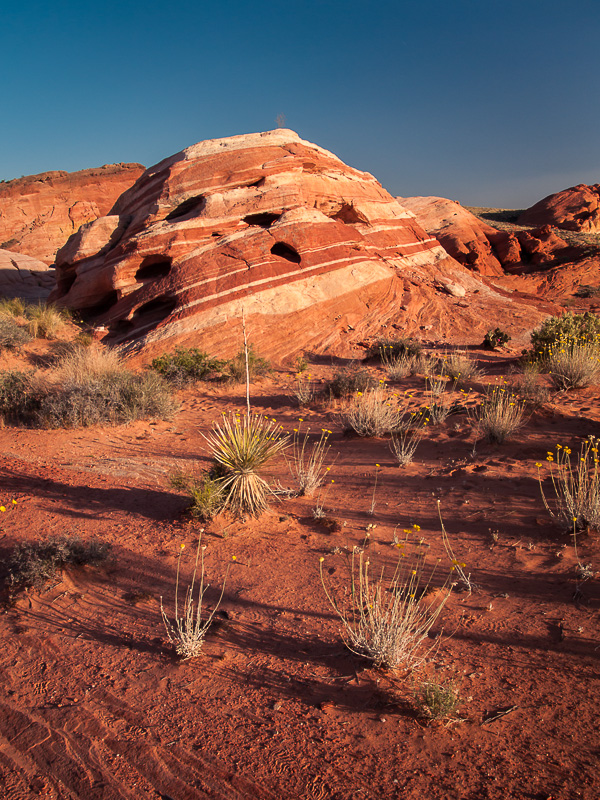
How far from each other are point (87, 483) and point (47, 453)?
167 centimetres

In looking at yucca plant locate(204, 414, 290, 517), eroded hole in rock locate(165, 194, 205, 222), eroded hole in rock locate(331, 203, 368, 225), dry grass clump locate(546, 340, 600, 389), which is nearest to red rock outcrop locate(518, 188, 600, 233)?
eroded hole in rock locate(331, 203, 368, 225)

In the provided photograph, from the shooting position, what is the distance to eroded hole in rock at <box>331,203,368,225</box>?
17.0 meters

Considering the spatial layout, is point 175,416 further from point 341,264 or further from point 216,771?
point 341,264

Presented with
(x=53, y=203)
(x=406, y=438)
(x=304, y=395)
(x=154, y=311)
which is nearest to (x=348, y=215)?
(x=154, y=311)

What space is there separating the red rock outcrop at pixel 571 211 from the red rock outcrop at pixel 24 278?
1470 inches

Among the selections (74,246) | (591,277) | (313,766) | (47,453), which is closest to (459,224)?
(591,277)

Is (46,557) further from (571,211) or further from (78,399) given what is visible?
(571,211)

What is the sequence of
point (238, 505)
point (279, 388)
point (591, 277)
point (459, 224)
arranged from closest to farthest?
point (238, 505) < point (279, 388) < point (591, 277) < point (459, 224)

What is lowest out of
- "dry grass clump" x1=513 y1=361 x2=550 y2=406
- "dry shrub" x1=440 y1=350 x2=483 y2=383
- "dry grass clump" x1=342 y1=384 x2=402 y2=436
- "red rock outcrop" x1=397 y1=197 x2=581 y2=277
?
"dry grass clump" x1=342 y1=384 x2=402 y2=436

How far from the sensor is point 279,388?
35.6 feet

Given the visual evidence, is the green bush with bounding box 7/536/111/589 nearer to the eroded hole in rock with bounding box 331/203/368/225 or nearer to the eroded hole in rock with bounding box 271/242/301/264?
the eroded hole in rock with bounding box 271/242/301/264

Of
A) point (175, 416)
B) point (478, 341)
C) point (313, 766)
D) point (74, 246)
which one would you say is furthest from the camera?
point (74, 246)

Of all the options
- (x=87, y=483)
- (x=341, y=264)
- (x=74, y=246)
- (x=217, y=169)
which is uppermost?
(x=217, y=169)

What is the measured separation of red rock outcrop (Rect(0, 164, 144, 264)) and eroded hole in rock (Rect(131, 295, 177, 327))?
80.0ft
